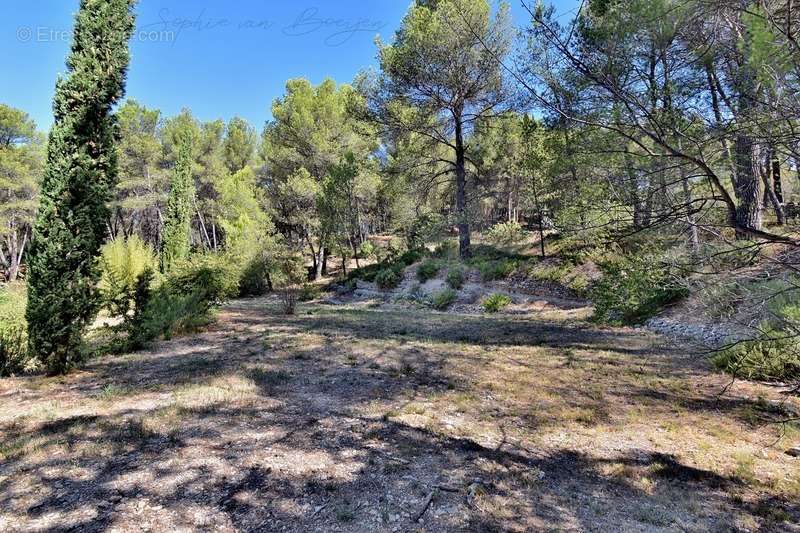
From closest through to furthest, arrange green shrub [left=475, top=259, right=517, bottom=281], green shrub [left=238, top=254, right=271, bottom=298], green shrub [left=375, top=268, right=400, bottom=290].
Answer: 1. green shrub [left=475, top=259, right=517, bottom=281]
2. green shrub [left=375, top=268, right=400, bottom=290]
3. green shrub [left=238, top=254, right=271, bottom=298]

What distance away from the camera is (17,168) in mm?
18094

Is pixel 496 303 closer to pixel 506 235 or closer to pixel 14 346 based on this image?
pixel 506 235

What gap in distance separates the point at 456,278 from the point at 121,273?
9.73 metres

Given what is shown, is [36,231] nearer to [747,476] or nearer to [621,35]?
[621,35]

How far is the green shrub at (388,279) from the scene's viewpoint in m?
15.8

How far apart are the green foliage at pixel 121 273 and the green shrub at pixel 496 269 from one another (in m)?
9.94

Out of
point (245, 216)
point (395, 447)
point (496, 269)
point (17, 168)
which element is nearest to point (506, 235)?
point (496, 269)

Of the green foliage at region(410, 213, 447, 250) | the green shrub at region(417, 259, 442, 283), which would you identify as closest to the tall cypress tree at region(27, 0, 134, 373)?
the green shrub at region(417, 259, 442, 283)

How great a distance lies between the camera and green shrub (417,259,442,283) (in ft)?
48.9

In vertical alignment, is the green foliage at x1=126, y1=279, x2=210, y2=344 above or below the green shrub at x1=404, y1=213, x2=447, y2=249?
below

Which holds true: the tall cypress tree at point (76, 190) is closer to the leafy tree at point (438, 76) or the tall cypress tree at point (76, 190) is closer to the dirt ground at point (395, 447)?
the dirt ground at point (395, 447)

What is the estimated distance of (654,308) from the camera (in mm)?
7551

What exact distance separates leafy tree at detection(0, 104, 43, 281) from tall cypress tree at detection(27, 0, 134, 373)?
1828 centimetres

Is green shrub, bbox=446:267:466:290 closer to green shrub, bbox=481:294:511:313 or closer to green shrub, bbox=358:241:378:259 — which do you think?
green shrub, bbox=481:294:511:313
